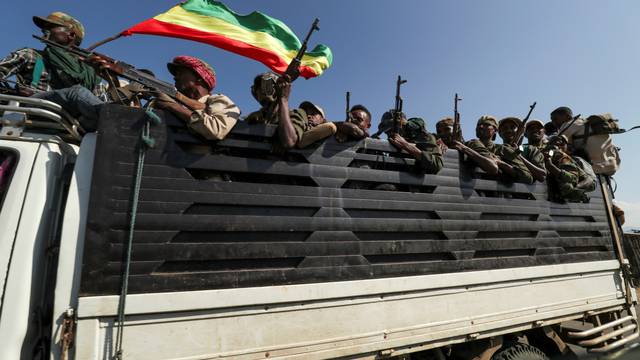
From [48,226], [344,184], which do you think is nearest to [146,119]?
[48,226]

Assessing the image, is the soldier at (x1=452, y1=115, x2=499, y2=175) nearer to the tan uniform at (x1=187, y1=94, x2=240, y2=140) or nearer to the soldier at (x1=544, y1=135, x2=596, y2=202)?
the soldier at (x1=544, y1=135, x2=596, y2=202)

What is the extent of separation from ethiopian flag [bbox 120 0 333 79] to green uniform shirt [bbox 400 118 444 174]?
2.32m

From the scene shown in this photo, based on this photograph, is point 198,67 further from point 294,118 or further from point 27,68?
point 27,68

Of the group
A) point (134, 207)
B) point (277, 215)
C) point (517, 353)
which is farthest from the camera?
point (517, 353)

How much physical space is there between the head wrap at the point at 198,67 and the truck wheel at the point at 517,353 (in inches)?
114

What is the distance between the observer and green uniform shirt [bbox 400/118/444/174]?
222cm

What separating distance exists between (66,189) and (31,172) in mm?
176

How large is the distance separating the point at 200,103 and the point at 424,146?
1656 mm

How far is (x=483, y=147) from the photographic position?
2.73 m

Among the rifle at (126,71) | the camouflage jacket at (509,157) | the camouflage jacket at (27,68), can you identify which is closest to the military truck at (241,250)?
the camouflage jacket at (509,157)

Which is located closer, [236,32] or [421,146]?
[421,146]

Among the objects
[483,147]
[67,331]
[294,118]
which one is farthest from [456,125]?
[67,331]

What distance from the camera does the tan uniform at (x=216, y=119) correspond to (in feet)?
5.37

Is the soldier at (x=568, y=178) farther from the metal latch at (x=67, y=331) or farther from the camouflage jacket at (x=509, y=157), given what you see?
the metal latch at (x=67, y=331)
